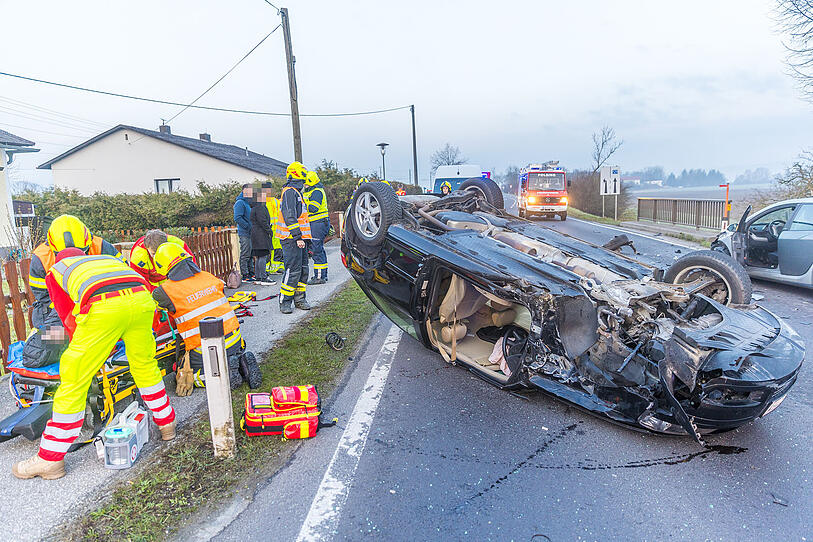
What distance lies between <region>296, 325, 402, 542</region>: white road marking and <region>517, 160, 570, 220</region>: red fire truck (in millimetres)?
18096

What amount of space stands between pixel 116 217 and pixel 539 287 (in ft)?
44.8

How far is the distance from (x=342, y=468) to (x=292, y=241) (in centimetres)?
424

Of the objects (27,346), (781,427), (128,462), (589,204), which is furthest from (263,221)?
(589,204)

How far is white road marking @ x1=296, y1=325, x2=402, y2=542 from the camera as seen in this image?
2475 millimetres

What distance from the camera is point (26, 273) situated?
4926mm

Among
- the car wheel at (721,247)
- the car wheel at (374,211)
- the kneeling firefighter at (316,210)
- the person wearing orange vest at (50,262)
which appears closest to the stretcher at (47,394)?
the person wearing orange vest at (50,262)

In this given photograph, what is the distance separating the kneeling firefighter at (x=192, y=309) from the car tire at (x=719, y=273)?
402 centimetres

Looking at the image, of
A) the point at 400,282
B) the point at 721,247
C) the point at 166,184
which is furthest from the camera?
the point at 166,184

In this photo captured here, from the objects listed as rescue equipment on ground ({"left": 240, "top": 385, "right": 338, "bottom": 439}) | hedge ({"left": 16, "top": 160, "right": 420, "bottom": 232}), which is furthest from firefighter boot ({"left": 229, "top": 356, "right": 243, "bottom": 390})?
hedge ({"left": 16, "top": 160, "right": 420, "bottom": 232})

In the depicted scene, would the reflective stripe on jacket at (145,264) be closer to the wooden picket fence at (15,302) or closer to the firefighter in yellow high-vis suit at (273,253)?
the wooden picket fence at (15,302)

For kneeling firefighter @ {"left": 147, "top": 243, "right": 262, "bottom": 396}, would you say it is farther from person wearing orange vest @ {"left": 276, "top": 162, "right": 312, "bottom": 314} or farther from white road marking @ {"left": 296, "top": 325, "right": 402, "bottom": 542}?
person wearing orange vest @ {"left": 276, "top": 162, "right": 312, "bottom": 314}

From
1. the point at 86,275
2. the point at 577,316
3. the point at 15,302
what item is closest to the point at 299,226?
the point at 15,302

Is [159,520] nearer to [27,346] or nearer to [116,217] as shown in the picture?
[27,346]

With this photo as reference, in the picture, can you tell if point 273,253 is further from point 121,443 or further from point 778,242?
point 778,242
